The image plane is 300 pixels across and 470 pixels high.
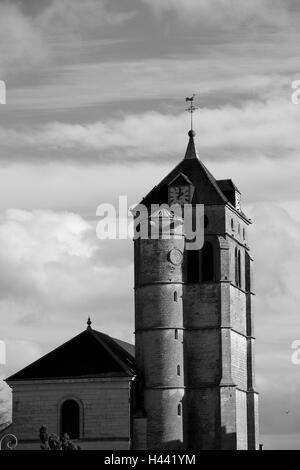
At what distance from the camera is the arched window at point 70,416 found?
10200 cm

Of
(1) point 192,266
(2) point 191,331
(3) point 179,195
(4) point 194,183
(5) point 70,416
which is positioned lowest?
(5) point 70,416

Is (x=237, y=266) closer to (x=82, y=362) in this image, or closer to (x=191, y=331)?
(x=191, y=331)

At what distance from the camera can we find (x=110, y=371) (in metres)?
102

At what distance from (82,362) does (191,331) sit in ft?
25.1

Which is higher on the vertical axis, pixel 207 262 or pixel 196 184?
pixel 196 184

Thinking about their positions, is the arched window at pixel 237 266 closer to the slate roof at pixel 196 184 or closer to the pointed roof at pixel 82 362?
the slate roof at pixel 196 184

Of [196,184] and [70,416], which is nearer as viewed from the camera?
[70,416]

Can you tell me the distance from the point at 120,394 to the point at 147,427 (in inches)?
109

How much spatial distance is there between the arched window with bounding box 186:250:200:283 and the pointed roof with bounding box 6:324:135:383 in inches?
271

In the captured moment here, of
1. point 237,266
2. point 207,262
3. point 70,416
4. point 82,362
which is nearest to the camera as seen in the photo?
point 70,416

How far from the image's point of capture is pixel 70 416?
102 metres

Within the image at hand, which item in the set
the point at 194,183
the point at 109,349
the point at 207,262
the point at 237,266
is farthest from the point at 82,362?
the point at 194,183

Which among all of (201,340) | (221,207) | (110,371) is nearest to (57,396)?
(110,371)
